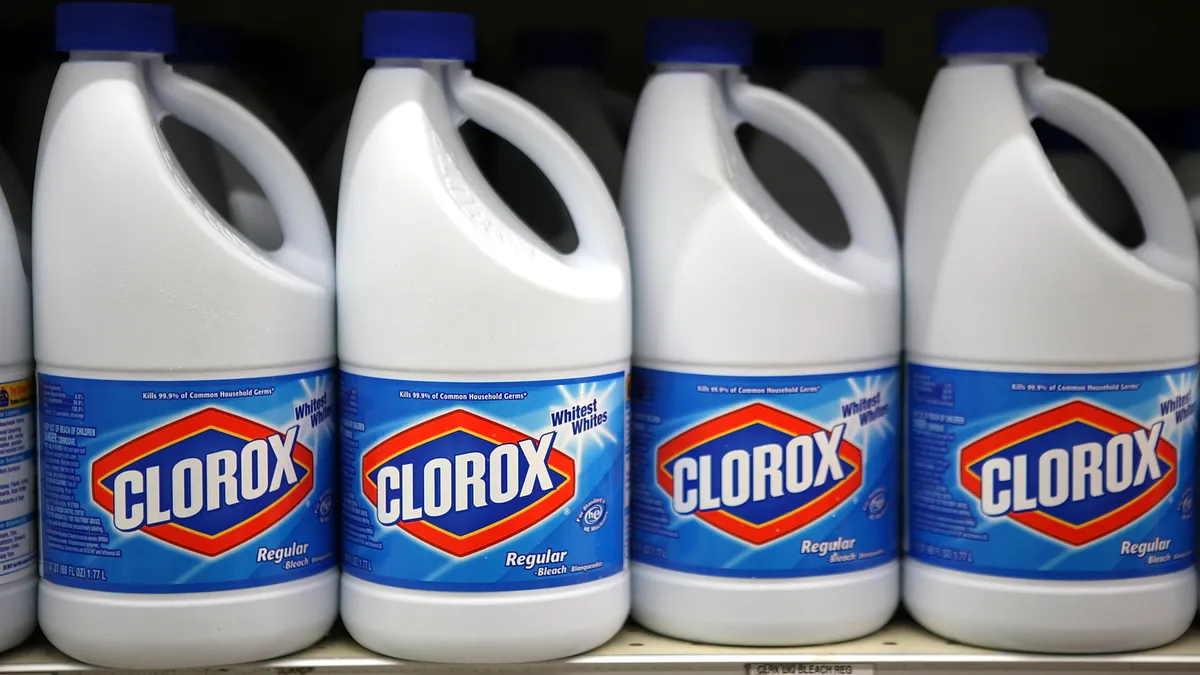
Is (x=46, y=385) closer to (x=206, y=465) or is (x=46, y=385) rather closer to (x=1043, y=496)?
(x=206, y=465)

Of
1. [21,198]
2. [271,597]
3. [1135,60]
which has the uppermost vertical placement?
[1135,60]

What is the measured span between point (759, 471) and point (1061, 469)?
8.6 inches

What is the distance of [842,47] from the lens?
42.5 inches

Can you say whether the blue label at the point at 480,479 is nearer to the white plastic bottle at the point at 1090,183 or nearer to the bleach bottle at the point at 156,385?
the bleach bottle at the point at 156,385

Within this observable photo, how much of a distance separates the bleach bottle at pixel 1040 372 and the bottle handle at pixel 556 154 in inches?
9.5

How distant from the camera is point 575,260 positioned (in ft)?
3.11

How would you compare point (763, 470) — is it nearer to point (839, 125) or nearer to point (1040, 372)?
point (1040, 372)

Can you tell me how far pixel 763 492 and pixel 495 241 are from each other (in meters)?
0.27

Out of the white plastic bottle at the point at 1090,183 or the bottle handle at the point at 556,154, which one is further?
the white plastic bottle at the point at 1090,183

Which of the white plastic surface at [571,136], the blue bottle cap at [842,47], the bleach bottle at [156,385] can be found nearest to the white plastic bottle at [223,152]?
the bleach bottle at [156,385]

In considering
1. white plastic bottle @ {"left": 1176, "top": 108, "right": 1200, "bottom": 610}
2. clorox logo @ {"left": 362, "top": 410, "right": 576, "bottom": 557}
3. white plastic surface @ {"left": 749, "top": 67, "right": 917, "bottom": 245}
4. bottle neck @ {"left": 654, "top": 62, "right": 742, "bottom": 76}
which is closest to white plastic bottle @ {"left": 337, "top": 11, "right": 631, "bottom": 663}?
clorox logo @ {"left": 362, "top": 410, "right": 576, "bottom": 557}

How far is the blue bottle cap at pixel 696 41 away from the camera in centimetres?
95

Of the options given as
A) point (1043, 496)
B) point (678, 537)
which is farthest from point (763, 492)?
point (1043, 496)

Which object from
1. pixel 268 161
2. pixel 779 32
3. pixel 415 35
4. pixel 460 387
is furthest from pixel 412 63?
pixel 779 32
